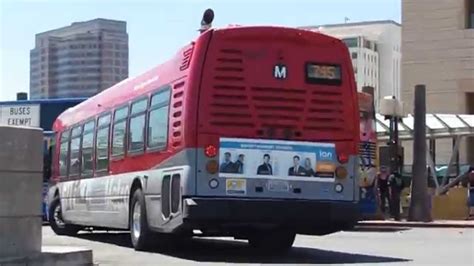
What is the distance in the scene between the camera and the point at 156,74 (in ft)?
48.4

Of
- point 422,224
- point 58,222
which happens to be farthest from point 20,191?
point 422,224

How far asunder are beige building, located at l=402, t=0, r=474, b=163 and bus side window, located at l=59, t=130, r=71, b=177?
38354mm

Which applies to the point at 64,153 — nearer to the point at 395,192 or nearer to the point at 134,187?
the point at 134,187

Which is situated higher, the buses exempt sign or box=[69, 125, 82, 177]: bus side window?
the buses exempt sign

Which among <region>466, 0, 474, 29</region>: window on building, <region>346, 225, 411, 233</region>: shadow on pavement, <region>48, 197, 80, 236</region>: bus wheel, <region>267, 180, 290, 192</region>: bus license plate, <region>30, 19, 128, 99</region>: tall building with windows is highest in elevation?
<region>466, 0, 474, 29</region>: window on building

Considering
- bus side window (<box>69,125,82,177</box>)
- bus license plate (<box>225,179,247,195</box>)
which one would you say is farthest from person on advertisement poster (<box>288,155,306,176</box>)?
bus side window (<box>69,125,82,177</box>)

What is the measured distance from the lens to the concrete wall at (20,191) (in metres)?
10.8

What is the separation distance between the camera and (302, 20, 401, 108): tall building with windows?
394 feet

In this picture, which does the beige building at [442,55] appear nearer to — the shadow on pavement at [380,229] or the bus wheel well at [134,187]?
the shadow on pavement at [380,229]

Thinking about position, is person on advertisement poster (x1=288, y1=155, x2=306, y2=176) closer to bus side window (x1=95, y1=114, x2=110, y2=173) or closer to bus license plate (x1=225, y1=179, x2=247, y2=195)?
bus license plate (x1=225, y1=179, x2=247, y2=195)

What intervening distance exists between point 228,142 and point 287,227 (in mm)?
1626

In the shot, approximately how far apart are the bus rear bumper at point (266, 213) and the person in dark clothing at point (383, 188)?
12244 mm

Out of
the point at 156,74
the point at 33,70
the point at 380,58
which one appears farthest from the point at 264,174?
the point at 380,58

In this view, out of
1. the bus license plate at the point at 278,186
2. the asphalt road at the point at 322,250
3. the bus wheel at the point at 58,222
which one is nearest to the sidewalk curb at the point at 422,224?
the asphalt road at the point at 322,250
